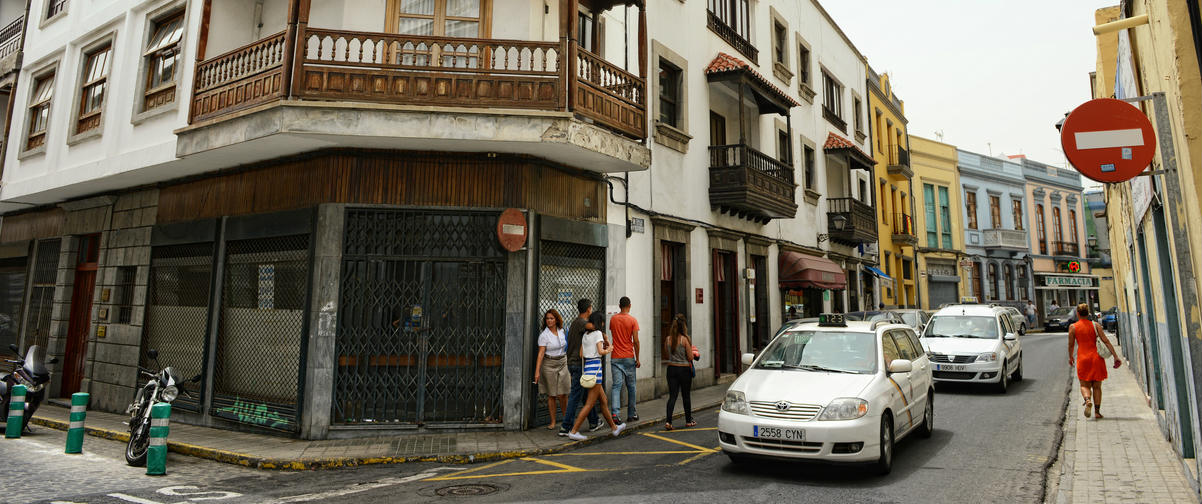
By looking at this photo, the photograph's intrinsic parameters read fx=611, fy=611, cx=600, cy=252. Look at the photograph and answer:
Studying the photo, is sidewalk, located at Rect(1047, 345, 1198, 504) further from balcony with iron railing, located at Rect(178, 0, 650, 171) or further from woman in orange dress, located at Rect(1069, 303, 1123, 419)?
balcony with iron railing, located at Rect(178, 0, 650, 171)

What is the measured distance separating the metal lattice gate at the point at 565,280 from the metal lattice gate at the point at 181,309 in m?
5.61

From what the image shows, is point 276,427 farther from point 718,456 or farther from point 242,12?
point 242,12

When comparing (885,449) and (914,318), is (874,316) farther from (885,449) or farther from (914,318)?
(885,449)

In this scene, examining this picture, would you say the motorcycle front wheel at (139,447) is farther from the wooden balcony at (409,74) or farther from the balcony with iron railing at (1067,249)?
the balcony with iron railing at (1067,249)

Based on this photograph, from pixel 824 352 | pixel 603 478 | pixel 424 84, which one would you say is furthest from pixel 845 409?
pixel 424 84

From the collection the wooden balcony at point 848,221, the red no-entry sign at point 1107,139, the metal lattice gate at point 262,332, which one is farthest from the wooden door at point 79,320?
the wooden balcony at point 848,221

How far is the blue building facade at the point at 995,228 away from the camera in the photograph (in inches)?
1390

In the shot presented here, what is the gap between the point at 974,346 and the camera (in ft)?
39.6

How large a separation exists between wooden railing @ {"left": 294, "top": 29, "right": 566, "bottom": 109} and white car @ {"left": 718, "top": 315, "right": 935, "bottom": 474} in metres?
4.52

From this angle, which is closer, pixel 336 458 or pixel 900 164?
pixel 336 458

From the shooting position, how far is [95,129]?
1171 centimetres

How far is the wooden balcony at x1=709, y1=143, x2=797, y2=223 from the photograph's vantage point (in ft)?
46.3

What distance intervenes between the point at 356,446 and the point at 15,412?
18.4 ft

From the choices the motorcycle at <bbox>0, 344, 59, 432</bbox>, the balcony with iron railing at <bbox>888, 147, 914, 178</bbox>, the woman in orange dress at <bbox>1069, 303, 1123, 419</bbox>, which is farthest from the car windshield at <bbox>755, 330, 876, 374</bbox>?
the balcony with iron railing at <bbox>888, 147, 914, 178</bbox>
